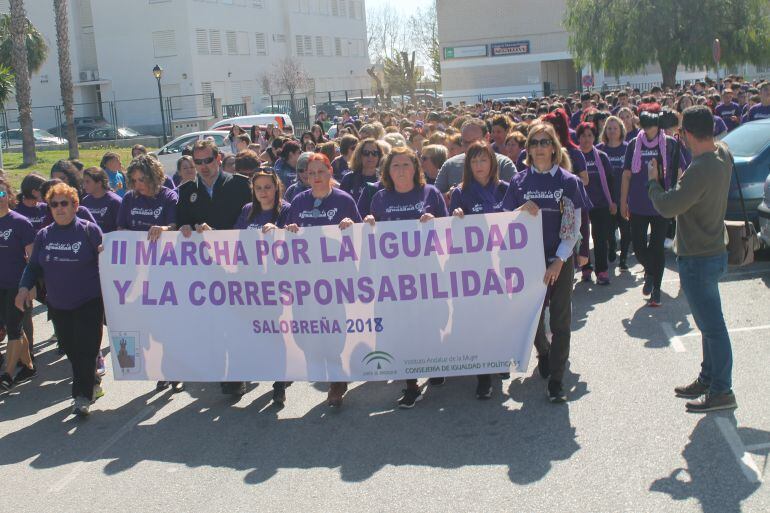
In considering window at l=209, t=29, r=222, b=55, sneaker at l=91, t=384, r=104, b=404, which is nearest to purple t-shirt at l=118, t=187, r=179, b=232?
sneaker at l=91, t=384, r=104, b=404

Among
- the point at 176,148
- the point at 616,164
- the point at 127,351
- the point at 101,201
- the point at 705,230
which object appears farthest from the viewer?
the point at 176,148

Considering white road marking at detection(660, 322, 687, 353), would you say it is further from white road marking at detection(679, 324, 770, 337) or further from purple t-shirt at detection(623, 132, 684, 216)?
purple t-shirt at detection(623, 132, 684, 216)

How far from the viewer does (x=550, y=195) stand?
645 centimetres

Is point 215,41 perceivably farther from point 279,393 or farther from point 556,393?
point 556,393

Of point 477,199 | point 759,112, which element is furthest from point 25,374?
point 759,112

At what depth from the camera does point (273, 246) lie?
686cm

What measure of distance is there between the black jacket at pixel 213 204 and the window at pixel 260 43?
62448 millimetres

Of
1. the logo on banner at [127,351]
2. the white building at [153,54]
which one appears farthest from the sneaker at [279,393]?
the white building at [153,54]

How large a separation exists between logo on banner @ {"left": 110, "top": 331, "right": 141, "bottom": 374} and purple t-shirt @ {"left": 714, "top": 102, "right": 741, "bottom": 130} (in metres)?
13.1

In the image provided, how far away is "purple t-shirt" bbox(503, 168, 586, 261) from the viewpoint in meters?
6.41

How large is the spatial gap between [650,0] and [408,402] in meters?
43.6

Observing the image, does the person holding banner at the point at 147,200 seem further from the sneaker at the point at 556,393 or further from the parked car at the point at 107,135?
the parked car at the point at 107,135

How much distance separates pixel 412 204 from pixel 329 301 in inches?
38.8

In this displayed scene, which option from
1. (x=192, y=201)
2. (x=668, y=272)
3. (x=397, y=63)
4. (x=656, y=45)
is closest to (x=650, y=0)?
(x=656, y=45)
